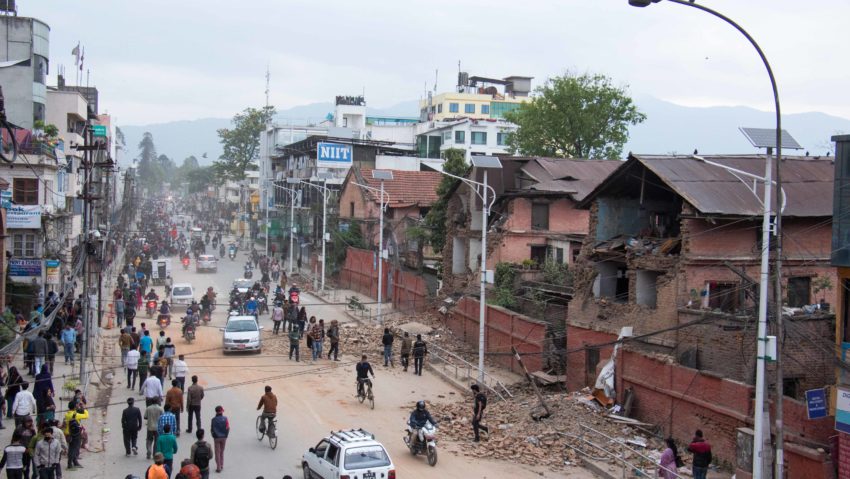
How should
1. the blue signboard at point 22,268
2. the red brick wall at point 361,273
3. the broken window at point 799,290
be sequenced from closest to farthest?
the broken window at point 799,290
the blue signboard at point 22,268
the red brick wall at point 361,273

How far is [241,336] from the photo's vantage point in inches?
1334

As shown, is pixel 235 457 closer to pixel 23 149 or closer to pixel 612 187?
pixel 612 187

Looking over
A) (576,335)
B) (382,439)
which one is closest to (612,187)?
(576,335)

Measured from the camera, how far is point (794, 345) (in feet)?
69.7

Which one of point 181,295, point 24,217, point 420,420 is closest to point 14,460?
point 420,420

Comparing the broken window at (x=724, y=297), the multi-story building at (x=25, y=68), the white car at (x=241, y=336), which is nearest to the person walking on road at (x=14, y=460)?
the white car at (x=241, y=336)

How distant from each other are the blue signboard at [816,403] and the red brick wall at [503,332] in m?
12.3

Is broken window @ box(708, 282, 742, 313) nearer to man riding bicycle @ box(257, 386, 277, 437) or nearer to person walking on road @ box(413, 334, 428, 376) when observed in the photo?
person walking on road @ box(413, 334, 428, 376)

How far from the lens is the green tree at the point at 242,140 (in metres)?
125

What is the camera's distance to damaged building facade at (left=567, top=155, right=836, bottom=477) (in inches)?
830

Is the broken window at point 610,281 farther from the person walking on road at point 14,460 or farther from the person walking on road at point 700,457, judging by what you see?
the person walking on road at point 14,460

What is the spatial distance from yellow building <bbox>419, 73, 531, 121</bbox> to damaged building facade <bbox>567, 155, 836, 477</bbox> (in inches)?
3105

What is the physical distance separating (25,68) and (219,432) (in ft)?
113

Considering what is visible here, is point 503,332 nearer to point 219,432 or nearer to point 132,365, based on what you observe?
point 132,365
